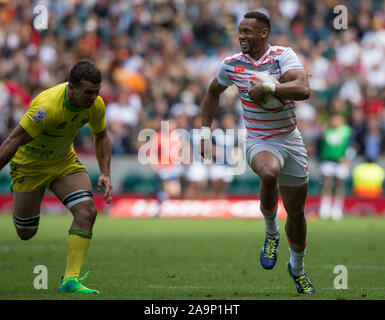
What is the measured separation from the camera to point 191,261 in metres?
11.6

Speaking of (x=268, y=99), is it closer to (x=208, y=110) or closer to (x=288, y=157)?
(x=288, y=157)

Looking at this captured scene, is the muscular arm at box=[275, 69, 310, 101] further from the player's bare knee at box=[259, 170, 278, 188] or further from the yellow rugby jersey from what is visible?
the yellow rugby jersey

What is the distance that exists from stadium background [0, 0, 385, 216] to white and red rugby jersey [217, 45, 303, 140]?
12.5m

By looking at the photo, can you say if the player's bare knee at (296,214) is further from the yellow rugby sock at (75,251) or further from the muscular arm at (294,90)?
the yellow rugby sock at (75,251)

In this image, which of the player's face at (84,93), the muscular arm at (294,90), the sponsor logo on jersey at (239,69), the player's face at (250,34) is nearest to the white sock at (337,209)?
the sponsor logo on jersey at (239,69)

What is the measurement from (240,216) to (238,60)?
1309 centimetres

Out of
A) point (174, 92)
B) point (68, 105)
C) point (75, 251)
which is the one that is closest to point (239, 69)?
point (68, 105)

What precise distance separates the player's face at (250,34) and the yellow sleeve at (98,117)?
1605 millimetres

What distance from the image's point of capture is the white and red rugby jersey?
838 centimetres

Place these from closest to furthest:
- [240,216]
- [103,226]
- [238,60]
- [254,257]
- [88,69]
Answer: [88,69] → [238,60] → [254,257] → [103,226] → [240,216]

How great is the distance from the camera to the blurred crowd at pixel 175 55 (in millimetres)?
22250
